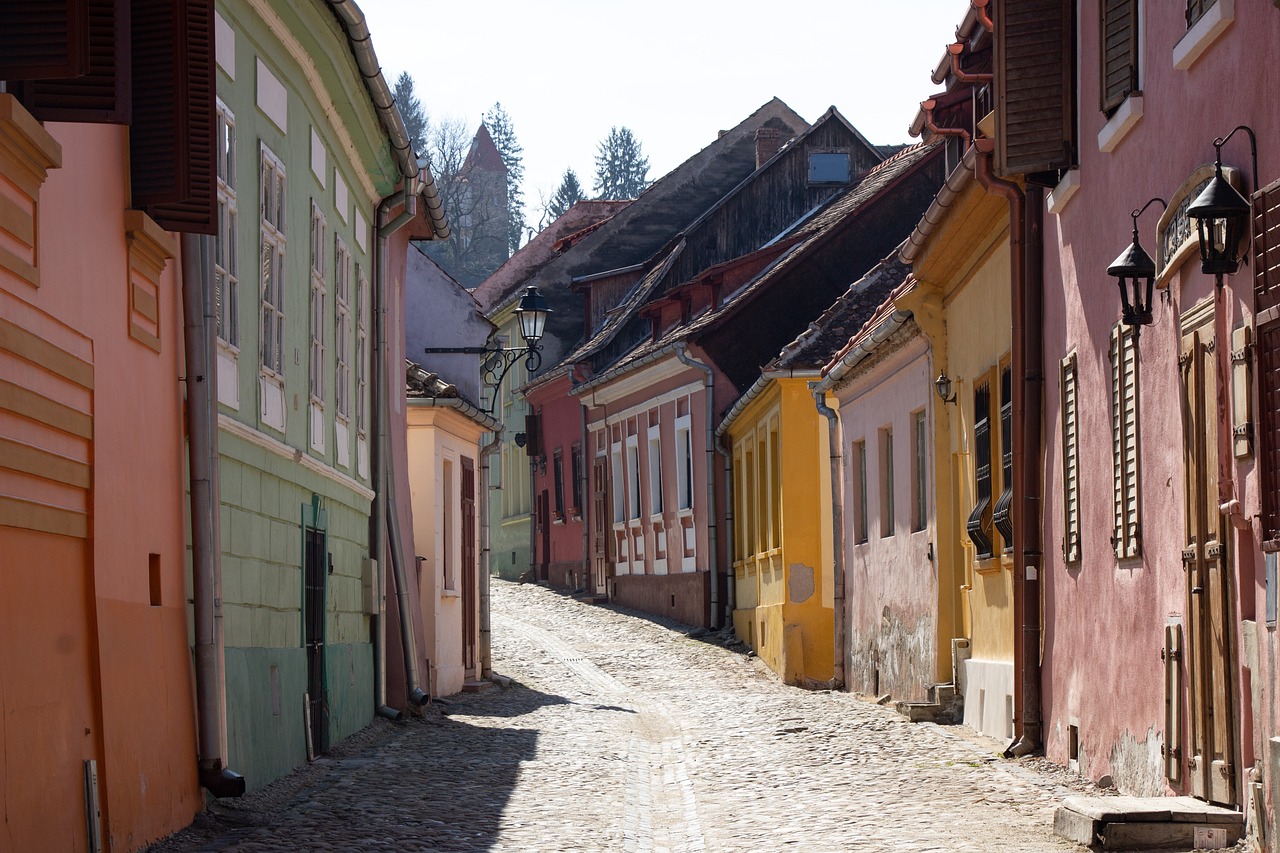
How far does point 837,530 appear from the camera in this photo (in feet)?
75.3

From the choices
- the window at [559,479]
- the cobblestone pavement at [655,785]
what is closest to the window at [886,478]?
the cobblestone pavement at [655,785]

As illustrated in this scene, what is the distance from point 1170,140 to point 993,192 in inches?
140

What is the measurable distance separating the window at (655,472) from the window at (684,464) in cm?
136

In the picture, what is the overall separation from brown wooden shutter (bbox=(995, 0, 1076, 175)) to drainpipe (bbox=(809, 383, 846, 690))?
1034cm

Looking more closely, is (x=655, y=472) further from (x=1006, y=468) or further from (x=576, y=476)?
(x=1006, y=468)

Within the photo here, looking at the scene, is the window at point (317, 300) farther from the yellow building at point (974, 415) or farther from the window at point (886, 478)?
the window at point (886, 478)

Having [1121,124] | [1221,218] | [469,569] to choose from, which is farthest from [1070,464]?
[469,569]

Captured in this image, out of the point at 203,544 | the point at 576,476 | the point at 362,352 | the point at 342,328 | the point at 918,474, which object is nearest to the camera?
the point at 203,544

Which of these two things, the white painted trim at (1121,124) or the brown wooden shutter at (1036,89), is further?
the brown wooden shutter at (1036,89)

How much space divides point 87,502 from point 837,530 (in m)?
15.3

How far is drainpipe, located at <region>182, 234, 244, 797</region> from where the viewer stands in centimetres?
1019

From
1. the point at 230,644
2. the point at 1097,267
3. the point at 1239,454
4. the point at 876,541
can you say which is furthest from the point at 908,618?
the point at 1239,454

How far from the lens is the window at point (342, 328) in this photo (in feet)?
53.7

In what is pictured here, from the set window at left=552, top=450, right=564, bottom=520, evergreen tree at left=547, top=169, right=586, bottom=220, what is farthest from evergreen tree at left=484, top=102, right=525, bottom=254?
window at left=552, top=450, right=564, bottom=520
